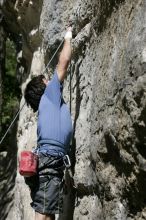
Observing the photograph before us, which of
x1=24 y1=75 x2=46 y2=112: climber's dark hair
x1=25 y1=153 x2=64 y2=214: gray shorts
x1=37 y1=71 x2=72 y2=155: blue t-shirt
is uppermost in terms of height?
x1=24 y1=75 x2=46 y2=112: climber's dark hair

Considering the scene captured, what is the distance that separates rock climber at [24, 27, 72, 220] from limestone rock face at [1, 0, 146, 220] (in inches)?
7.0

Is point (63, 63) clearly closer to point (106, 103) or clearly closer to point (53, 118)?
point (53, 118)

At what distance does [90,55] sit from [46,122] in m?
0.70

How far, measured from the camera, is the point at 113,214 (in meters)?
3.82

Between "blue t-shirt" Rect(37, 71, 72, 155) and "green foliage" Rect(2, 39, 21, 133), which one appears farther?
"green foliage" Rect(2, 39, 21, 133)

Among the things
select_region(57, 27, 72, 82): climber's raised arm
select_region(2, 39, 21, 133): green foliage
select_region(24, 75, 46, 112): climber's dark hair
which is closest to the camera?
select_region(57, 27, 72, 82): climber's raised arm

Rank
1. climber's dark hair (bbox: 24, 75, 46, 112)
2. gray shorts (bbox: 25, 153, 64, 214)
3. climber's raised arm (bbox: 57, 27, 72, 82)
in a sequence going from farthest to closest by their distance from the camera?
climber's dark hair (bbox: 24, 75, 46, 112) < climber's raised arm (bbox: 57, 27, 72, 82) < gray shorts (bbox: 25, 153, 64, 214)

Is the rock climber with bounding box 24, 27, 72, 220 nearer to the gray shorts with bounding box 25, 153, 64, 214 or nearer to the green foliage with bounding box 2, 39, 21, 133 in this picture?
the gray shorts with bounding box 25, 153, 64, 214

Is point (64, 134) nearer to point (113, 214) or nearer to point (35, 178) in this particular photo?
point (35, 178)

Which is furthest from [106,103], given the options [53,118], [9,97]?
[9,97]

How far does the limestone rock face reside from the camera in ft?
11.3

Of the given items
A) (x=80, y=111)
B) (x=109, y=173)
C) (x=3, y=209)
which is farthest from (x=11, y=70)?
(x=109, y=173)

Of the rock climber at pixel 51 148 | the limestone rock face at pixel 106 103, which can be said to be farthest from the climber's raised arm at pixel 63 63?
the limestone rock face at pixel 106 103

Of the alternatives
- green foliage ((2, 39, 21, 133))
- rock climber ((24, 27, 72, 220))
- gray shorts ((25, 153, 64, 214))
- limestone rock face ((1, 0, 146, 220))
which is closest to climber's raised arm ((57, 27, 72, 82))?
rock climber ((24, 27, 72, 220))
